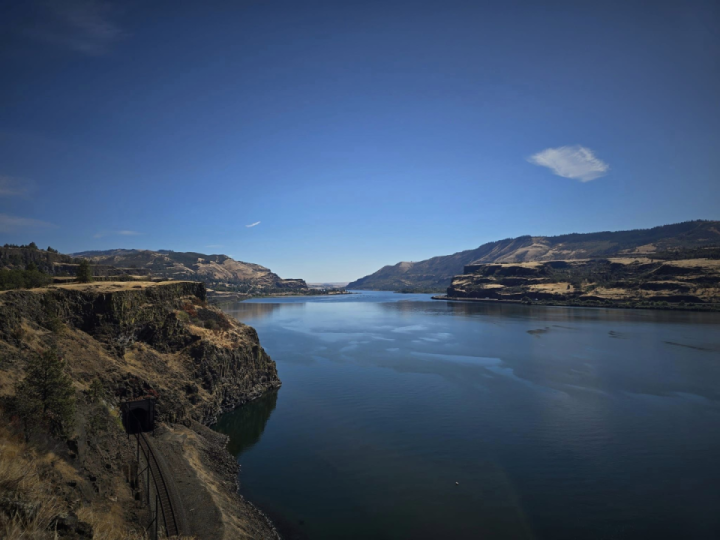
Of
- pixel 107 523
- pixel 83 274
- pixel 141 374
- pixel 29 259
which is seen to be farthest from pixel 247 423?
pixel 29 259

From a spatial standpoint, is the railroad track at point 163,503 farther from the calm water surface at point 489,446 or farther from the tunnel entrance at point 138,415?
the calm water surface at point 489,446

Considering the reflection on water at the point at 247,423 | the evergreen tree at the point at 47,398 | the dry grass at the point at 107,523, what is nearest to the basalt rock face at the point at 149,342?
the reflection on water at the point at 247,423

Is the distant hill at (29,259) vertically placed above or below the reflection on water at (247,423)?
above

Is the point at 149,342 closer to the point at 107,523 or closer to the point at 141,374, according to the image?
the point at 141,374

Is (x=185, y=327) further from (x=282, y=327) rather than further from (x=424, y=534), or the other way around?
(x=282, y=327)

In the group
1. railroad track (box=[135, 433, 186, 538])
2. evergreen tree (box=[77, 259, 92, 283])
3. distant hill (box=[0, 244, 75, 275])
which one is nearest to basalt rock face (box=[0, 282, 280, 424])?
evergreen tree (box=[77, 259, 92, 283])
